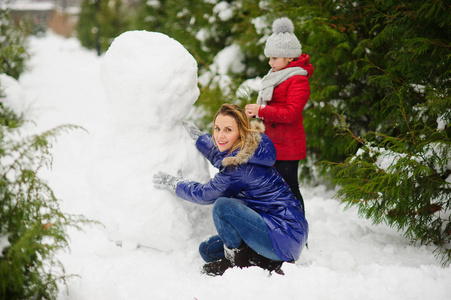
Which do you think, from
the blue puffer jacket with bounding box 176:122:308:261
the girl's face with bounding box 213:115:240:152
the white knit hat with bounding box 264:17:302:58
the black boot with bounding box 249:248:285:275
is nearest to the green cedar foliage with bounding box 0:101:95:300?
the blue puffer jacket with bounding box 176:122:308:261

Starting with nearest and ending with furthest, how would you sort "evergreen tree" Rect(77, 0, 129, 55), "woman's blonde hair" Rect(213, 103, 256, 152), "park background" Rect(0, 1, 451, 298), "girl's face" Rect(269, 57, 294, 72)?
"woman's blonde hair" Rect(213, 103, 256, 152) < "park background" Rect(0, 1, 451, 298) < "girl's face" Rect(269, 57, 294, 72) < "evergreen tree" Rect(77, 0, 129, 55)

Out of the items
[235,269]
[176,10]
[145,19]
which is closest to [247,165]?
[235,269]

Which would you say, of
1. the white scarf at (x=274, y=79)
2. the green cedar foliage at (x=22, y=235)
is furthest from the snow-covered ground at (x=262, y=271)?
the white scarf at (x=274, y=79)

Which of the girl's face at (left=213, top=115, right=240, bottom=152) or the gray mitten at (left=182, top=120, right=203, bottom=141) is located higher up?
the girl's face at (left=213, top=115, right=240, bottom=152)

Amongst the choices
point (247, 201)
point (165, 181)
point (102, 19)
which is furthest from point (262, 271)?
point (102, 19)

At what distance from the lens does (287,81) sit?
3213 millimetres

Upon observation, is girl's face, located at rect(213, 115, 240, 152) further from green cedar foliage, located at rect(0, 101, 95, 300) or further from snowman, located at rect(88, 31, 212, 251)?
green cedar foliage, located at rect(0, 101, 95, 300)

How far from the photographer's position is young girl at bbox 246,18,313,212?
125 inches

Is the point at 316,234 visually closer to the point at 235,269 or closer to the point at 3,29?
the point at 235,269

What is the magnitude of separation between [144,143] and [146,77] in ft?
1.81

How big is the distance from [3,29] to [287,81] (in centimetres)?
834

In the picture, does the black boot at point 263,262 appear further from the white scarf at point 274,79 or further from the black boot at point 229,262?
the white scarf at point 274,79

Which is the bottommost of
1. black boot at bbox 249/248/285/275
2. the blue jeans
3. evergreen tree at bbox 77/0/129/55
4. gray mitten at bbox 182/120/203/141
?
evergreen tree at bbox 77/0/129/55

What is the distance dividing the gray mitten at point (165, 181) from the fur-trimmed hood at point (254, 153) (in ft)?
1.61
